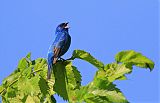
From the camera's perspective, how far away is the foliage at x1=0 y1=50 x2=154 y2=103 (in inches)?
103

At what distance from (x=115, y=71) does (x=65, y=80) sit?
41cm

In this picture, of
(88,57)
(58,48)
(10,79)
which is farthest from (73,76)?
(58,48)

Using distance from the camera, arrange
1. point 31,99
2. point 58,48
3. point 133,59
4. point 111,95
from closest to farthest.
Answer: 1. point 111,95
2. point 133,59
3. point 31,99
4. point 58,48

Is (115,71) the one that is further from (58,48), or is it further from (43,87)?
(58,48)

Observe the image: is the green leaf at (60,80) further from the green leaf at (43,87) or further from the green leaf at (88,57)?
the green leaf at (88,57)

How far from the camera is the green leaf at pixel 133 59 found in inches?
111

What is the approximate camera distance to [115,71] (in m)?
2.85

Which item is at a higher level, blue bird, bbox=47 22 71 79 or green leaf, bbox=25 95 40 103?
blue bird, bbox=47 22 71 79

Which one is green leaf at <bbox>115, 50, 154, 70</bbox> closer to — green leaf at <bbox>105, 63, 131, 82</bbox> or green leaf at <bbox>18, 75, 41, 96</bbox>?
green leaf at <bbox>105, 63, 131, 82</bbox>

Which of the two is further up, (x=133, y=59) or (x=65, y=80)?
(x=133, y=59)

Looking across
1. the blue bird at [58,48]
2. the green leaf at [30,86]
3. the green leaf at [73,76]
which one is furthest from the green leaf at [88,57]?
the green leaf at [30,86]

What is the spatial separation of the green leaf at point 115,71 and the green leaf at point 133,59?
5 cm

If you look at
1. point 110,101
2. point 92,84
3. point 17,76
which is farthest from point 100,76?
point 17,76

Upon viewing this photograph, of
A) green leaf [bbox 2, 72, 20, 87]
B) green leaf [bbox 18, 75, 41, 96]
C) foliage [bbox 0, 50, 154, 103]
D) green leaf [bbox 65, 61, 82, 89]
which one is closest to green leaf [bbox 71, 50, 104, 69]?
foliage [bbox 0, 50, 154, 103]
